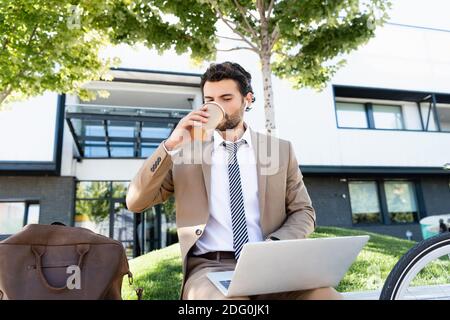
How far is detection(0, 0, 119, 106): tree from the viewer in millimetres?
6340

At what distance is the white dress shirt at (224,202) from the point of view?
1.93m

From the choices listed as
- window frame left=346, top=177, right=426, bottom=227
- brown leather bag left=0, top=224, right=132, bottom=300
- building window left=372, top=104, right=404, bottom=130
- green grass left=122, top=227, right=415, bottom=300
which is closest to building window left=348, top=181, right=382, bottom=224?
window frame left=346, top=177, right=426, bottom=227

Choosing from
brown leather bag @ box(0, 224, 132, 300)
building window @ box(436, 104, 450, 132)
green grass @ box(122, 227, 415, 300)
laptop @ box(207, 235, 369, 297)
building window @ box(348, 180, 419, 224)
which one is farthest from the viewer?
building window @ box(436, 104, 450, 132)

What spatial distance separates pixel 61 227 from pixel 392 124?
17.0m

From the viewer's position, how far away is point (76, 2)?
21.5 feet

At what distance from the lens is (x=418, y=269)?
1.64 m

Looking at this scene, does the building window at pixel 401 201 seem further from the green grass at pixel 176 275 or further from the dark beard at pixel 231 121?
the dark beard at pixel 231 121

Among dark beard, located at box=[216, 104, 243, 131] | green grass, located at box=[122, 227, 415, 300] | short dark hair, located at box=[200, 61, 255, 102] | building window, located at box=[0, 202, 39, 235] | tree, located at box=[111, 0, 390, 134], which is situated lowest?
green grass, located at box=[122, 227, 415, 300]

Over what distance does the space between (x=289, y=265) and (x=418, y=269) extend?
0.71m

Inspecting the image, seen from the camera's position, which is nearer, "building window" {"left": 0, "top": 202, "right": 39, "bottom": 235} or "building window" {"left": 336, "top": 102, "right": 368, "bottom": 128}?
"building window" {"left": 0, "top": 202, "right": 39, "bottom": 235}

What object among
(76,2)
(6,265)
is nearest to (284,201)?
(6,265)

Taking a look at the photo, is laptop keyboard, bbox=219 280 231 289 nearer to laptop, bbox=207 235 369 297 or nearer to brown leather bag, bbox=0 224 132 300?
laptop, bbox=207 235 369 297

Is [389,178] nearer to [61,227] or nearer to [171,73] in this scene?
[171,73]

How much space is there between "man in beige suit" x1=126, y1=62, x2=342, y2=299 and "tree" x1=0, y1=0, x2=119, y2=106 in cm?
498
